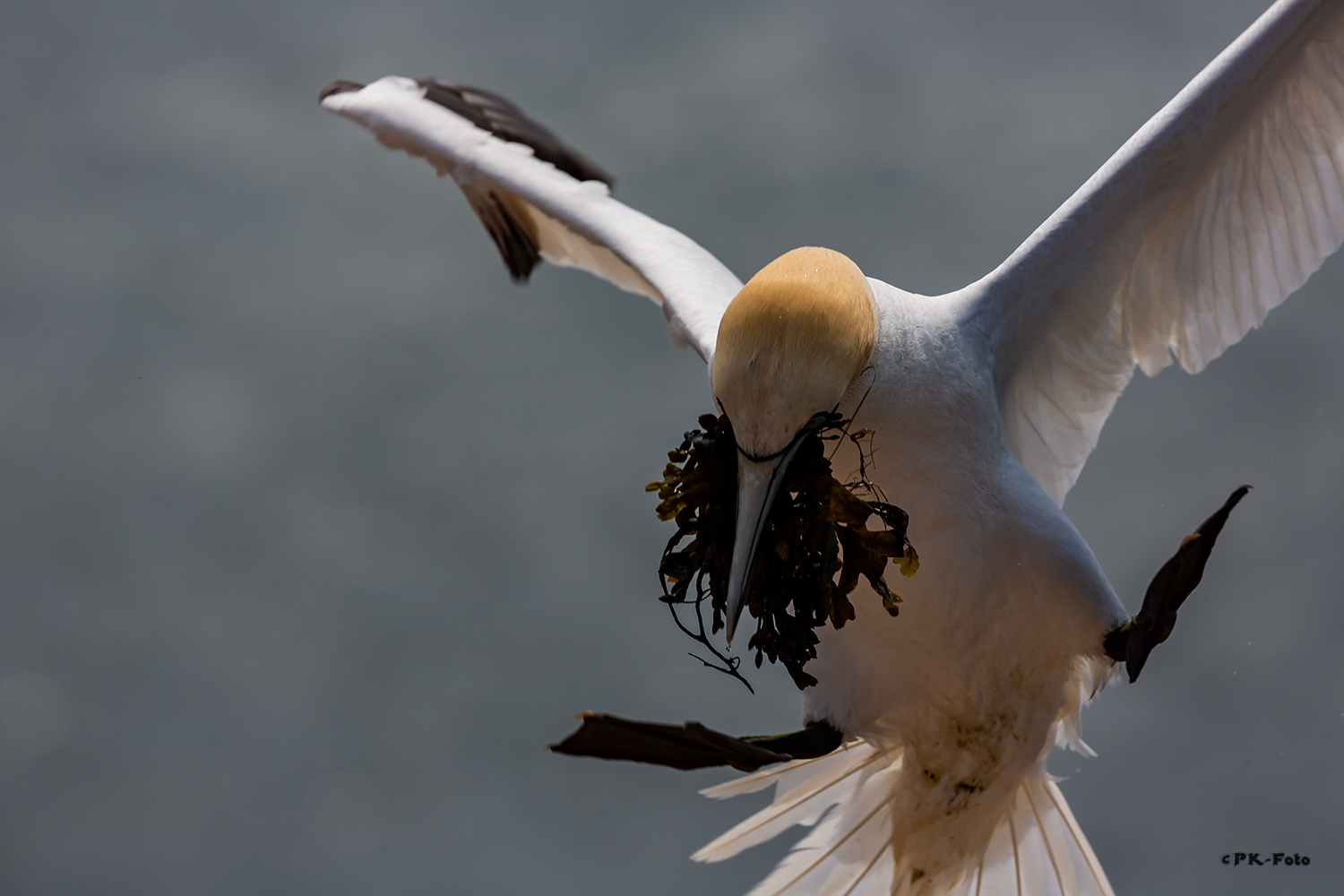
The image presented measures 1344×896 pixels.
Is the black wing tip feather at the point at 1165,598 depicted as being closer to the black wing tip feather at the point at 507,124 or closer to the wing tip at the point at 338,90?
the black wing tip feather at the point at 507,124

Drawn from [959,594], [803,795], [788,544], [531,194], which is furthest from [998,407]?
[531,194]

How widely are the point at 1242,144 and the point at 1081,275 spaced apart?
29 centimetres

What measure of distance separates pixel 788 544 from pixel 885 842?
0.98 metres

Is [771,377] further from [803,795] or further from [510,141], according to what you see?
[510,141]

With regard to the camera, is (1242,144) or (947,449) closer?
(947,449)

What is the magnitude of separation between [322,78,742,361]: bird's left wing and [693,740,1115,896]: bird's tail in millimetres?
785

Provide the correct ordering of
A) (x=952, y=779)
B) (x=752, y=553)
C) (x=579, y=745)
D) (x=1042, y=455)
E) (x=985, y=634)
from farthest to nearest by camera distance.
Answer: (x=1042, y=455) → (x=952, y=779) → (x=985, y=634) → (x=579, y=745) → (x=752, y=553)

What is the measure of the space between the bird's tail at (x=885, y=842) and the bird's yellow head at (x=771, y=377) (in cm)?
83

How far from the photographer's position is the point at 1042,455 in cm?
213

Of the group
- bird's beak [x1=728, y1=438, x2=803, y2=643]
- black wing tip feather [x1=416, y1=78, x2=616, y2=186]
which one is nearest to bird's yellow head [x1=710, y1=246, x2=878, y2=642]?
bird's beak [x1=728, y1=438, x2=803, y2=643]

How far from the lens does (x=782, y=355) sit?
4.51ft

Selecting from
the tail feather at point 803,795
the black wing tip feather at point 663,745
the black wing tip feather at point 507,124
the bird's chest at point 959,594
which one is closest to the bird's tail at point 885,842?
the tail feather at point 803,795

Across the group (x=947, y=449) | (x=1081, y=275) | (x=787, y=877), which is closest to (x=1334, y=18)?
(x=1081, y=275)

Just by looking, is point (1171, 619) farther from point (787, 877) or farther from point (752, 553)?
point (787, 877)
